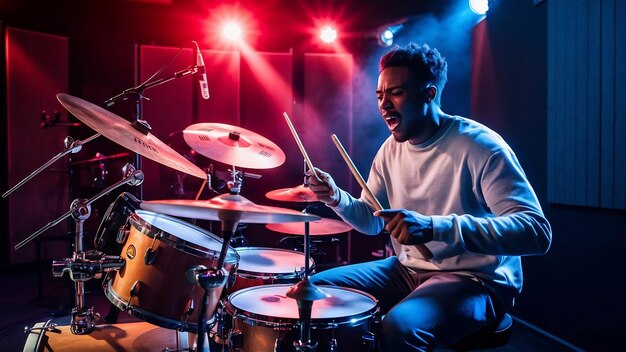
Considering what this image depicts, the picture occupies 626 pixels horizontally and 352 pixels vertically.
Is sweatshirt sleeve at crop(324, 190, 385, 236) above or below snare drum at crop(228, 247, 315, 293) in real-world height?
above

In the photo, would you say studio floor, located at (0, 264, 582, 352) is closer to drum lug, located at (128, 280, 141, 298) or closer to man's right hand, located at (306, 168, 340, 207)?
drum lug, located at (128, 280, 141, 298)

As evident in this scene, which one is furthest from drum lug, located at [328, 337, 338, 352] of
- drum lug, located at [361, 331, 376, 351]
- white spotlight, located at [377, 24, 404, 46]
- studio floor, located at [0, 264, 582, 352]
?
white spotlight, located at [377, 24, 404, 46]

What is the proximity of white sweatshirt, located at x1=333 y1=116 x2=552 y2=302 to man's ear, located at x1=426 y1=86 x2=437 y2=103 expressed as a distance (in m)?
0.11

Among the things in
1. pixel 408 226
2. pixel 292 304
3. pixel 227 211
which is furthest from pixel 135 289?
pixel 408 226

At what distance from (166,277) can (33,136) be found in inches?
175

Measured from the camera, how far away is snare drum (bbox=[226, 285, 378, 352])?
1.47 metres

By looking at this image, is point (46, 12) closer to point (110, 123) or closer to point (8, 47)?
point (8, 47)

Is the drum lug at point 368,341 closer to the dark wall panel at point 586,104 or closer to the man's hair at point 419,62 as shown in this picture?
the man's hair at point 419,62

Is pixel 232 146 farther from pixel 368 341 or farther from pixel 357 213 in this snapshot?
pixel 368 341

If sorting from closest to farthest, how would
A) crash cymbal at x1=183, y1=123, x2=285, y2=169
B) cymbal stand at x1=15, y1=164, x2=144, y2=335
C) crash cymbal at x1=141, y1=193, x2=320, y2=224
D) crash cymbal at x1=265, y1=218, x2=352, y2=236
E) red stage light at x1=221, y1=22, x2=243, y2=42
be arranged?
1. crash cymbal at x1=141, y1=193, x2=320, y2=224
2. cymbal stand at x1=15, y1=164, x2=144, y2=335
3. crash cymbal at x1=183, y1=123, x2=285, y2=169
4. crash cymbal at x1=265, y1=218, x2=352, y2=236
5. red stage light at x1=221, y1=22, x2=243, y2=42

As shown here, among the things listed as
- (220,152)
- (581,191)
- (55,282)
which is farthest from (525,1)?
(55,282)

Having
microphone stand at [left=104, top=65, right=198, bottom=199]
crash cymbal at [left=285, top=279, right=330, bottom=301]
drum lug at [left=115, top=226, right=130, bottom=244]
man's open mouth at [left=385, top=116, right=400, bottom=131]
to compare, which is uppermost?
microphone stand at [left=104, top=65, right=198, bottom=199]

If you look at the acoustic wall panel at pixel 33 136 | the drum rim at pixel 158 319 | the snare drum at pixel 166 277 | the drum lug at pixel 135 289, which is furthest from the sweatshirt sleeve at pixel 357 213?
the acoustic wall panel at pixel 33 136

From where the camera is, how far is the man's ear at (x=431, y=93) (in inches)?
79.9
